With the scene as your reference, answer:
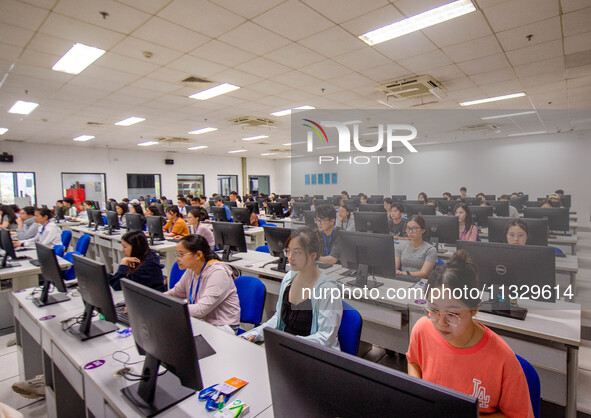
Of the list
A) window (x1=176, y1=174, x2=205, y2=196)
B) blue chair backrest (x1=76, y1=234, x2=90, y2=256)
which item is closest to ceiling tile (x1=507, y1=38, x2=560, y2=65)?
blue chair backrest (x1=76, y1=234, x2=90, y2=256)

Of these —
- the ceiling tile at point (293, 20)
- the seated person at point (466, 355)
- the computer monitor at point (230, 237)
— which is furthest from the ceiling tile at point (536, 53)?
the computer monitor at point (230, 237)

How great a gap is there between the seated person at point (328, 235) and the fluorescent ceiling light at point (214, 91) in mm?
2731

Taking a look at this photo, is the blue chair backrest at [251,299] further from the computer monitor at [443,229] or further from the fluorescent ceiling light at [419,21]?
the fluorescent ceiling light at [419,21]

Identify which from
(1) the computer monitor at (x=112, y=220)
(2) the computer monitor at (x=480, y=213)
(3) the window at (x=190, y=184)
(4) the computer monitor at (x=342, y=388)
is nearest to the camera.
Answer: (4) the computer monitor at (x=342, y=388)

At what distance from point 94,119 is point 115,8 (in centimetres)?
517

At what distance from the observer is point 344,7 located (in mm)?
2791

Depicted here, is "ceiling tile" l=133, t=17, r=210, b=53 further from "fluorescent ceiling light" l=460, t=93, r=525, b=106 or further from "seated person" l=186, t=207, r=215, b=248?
"fluorescent ceiling light" l=460, t=93, r=525, b=106

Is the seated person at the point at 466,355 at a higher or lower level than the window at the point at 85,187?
lower

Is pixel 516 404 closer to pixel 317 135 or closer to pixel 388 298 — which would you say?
pixel 388 298

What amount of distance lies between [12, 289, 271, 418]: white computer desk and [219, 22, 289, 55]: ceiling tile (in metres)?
2.72

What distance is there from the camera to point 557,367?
5.88 ft

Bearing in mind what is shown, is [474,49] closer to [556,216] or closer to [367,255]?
[556,216]

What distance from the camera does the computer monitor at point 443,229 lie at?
3.56 m

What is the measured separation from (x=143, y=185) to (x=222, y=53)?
11.1 metres
